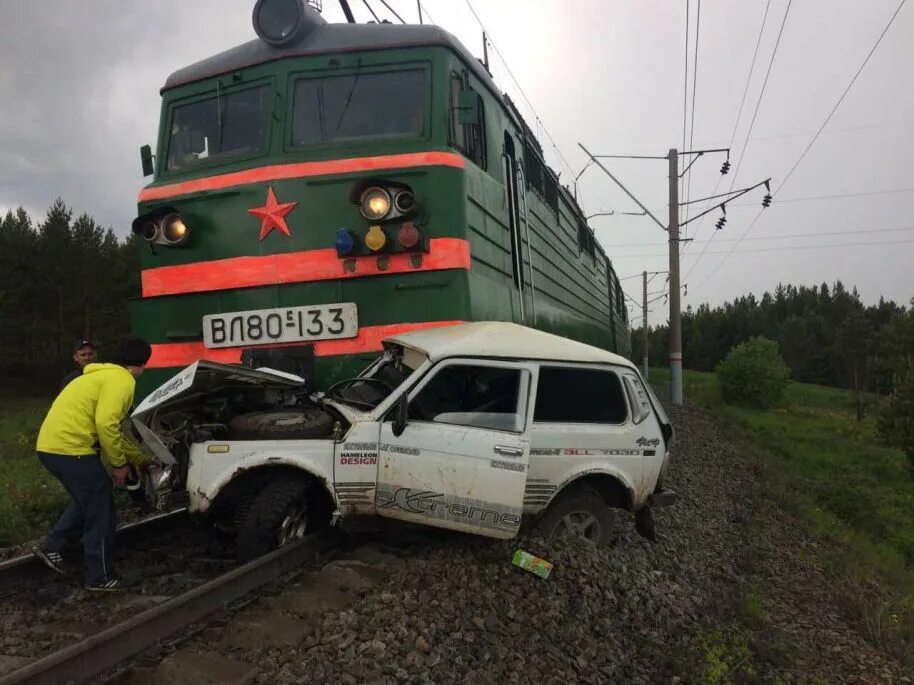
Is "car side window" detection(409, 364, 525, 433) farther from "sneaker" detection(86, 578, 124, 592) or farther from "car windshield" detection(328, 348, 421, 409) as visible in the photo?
"sneaker" detection(86, 578, 124, 592)

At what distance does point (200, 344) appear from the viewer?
228 inches

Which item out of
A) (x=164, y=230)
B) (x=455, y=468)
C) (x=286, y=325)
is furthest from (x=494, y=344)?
(x=164, y=230)

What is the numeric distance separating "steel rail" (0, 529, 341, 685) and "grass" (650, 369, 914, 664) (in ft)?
10.3

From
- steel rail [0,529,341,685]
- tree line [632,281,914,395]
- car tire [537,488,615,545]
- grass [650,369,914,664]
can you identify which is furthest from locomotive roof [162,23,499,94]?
tree line [632,281,914,395]

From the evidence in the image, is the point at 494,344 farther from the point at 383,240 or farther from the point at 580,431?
the point at 383,240

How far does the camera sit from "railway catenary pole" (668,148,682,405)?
20.3m

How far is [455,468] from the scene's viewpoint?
14.1 ft

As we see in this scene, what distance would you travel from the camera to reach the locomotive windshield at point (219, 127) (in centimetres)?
599

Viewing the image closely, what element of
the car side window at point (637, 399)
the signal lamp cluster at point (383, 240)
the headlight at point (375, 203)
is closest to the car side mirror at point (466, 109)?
the headlight at point (375, 203)

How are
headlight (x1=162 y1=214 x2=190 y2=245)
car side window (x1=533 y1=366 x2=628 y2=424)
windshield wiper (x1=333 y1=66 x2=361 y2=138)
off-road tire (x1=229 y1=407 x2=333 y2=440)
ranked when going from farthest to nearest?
headlight (x1=162 y1=214 x2=190 y2=245) → windshield wiper (x1=333 y1=66 x2=361 y2=138) → car side window (x1=533 y1=366 x2=628 y2=424) → off-road tire (x1=229 y1=407 x2=333 y2=440)

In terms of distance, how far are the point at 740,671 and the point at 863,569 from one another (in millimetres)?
4653

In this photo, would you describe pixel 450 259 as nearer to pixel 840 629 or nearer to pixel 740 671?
pixel 740 671

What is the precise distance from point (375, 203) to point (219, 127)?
192 centimetres

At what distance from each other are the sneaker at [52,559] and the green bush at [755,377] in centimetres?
3274
